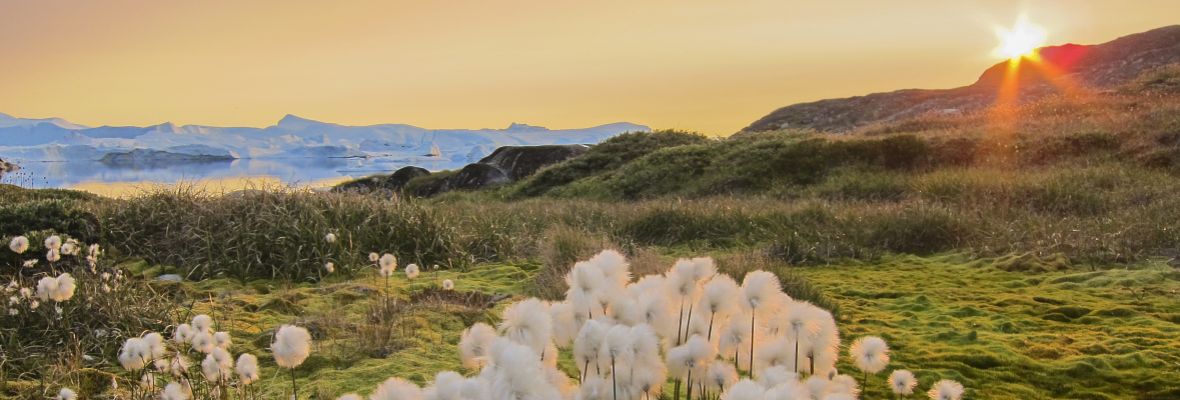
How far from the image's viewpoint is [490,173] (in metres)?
34.8

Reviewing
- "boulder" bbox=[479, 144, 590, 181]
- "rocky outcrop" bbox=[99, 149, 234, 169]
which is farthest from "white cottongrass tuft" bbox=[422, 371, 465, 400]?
"rocky outcrop" bbox=[99, 149, 234, 169]

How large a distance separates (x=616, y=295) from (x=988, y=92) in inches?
2227

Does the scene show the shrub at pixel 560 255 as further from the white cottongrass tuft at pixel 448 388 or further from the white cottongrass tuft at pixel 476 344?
the white cottongrass tuft at pixel 448 388

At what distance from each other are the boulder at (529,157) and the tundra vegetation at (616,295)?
2087 centimetres

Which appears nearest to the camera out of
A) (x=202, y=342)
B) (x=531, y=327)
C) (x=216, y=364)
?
(x=531, y=327)

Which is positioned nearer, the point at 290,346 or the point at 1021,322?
the point at 290,346

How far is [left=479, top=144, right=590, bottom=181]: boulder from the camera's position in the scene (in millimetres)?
36062

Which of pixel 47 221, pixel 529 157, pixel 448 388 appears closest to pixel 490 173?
pixel 529 157

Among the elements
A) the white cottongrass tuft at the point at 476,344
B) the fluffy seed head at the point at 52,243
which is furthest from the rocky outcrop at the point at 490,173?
the white cottongrass tuft at the point at 476,344

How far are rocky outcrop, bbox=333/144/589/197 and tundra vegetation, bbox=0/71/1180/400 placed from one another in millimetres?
18502

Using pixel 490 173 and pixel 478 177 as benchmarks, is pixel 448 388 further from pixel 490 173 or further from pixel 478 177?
pixel 490 173

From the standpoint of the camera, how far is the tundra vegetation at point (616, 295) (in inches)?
93.7

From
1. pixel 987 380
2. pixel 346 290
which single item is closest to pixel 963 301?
pixel 987 380

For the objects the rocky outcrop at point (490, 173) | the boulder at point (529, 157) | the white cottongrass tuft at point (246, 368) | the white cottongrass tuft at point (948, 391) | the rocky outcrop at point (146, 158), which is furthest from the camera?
the rocky outcrop at point (146, 158)
